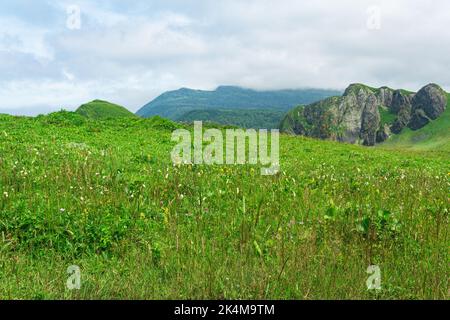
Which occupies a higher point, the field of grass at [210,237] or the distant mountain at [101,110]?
the distant mountain at [101,110]

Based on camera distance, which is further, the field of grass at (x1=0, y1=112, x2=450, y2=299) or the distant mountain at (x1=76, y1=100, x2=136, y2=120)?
the distant mountain at (x1=76, y1=100, x2=136, y2=120)

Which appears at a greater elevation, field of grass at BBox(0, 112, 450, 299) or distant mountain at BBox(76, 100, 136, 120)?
distant mountain at BBox(76, 100, 136, 120)

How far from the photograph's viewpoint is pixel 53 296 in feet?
15.2

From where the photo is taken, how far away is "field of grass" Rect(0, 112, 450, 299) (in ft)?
15.8

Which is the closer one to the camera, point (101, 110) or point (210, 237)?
point (210, 237)

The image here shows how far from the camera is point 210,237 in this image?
666 centimetres

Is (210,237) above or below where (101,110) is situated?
below

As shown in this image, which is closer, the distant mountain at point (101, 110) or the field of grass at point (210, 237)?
the field of grass at point (210, 237)

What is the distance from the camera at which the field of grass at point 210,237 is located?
190 inches
